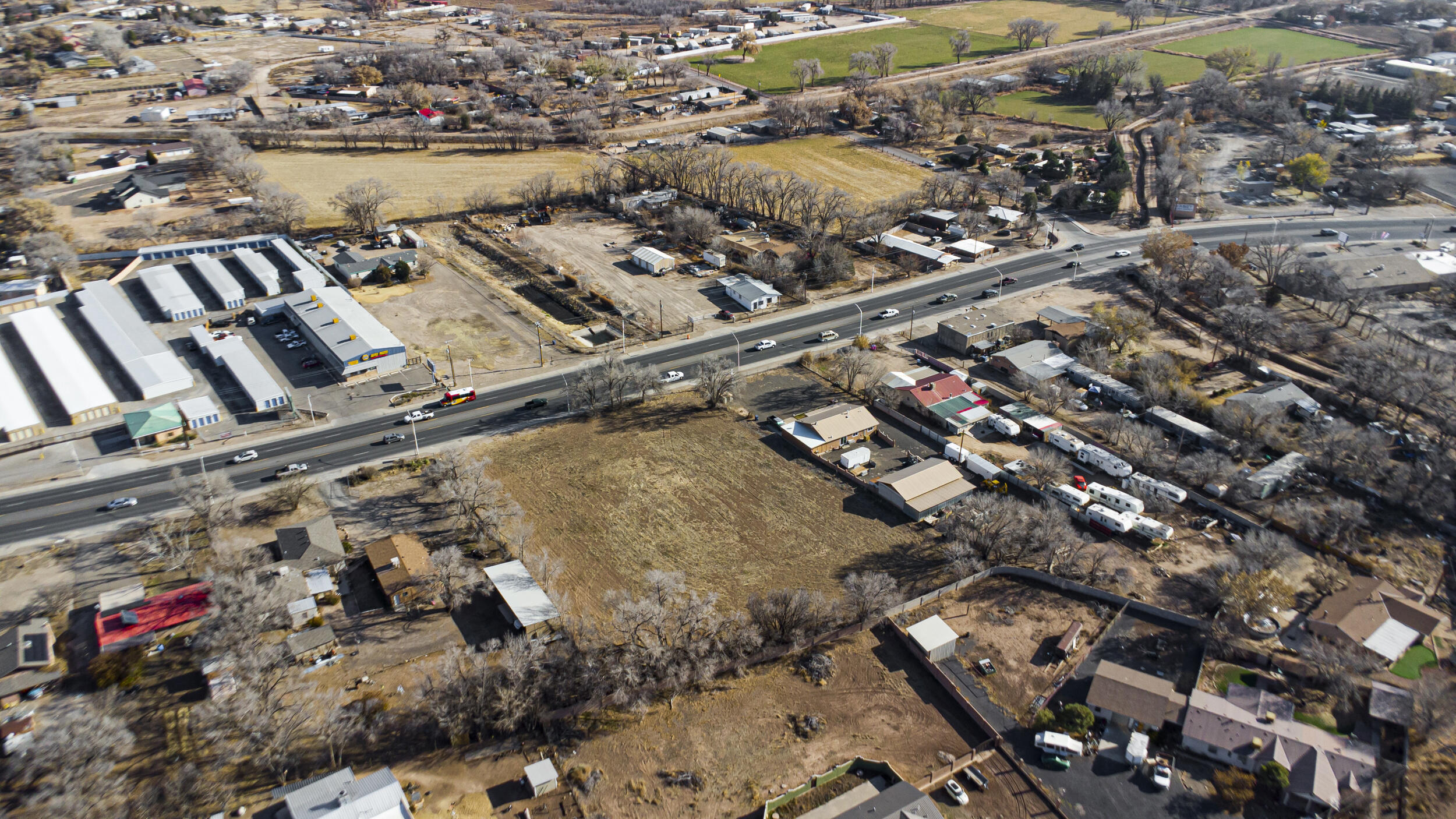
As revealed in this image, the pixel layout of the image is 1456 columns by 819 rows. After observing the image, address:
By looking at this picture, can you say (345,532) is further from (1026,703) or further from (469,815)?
(1026,703)

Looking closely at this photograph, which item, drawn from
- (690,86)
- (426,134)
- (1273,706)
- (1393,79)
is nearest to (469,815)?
(1273,706)

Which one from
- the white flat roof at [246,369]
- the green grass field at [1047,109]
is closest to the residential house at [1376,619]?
the white flat roof at [246,369]

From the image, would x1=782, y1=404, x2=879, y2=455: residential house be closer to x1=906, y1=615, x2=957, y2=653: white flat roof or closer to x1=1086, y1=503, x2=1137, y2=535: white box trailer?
x1=1086, y1=503, x2=1137, y2=535: white box trailer

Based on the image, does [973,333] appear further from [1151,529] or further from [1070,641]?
[1070,641]

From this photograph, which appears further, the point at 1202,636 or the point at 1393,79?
the point at 1393,79

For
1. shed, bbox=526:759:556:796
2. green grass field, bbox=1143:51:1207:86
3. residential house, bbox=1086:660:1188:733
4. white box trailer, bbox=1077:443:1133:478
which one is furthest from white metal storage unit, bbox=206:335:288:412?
green grass field, bbox=1143:51:1207:86

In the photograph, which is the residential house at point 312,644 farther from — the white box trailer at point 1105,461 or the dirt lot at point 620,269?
the white box trailer at point 1105,461

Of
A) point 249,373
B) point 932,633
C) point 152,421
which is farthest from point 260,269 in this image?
point 932,633
